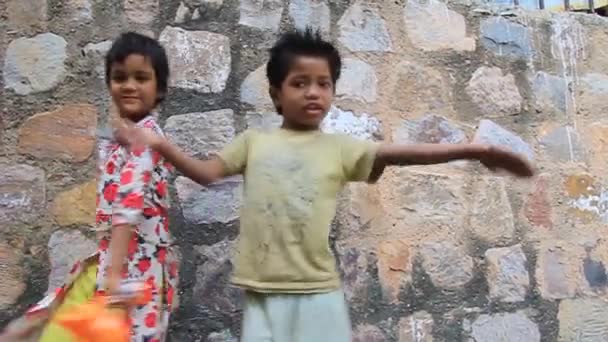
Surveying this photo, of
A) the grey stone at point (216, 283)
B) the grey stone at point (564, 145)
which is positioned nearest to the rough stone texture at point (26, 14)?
the grey stone at point (216, 283)

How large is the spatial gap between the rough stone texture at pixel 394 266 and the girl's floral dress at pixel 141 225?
0.85m

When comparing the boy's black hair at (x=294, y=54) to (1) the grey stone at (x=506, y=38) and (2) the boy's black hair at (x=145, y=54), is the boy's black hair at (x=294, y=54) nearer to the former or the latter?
(2) the boy's black hair at (x=145, y=54)

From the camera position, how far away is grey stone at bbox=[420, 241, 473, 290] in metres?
3.16

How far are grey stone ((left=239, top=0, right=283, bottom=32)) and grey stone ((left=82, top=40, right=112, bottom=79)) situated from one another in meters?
0.45

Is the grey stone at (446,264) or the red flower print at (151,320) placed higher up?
the grey stone at (446,264)

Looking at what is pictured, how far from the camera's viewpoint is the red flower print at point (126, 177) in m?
2.29

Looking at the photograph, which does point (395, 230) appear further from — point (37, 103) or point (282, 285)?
point (37, 103)

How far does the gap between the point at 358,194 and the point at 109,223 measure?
98cm

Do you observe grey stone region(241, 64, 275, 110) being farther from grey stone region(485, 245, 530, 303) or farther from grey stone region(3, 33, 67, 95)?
grey stone region(485, 245, 530, 303)

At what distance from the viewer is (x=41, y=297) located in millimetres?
2848

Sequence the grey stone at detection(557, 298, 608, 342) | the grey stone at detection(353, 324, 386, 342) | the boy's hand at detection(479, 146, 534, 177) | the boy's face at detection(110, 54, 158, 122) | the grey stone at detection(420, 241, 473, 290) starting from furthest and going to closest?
the grey stone at detection(557, 298, 608, 342) → the grey stone at detection(420, 241, 473, 290) → the grey stone at detection(353, 324, 386, 342) → the boy's face at detection(110, 54, 158, 122) → the boy's hand at detection(479, 146, 534, 177)

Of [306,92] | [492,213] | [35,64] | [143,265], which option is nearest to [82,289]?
[143,265]

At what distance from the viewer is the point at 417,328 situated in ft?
10.2

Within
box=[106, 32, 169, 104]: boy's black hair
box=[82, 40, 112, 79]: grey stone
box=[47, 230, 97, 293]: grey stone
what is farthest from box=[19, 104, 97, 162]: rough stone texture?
box=[106, 32, 169, 104]: boy's black hair
